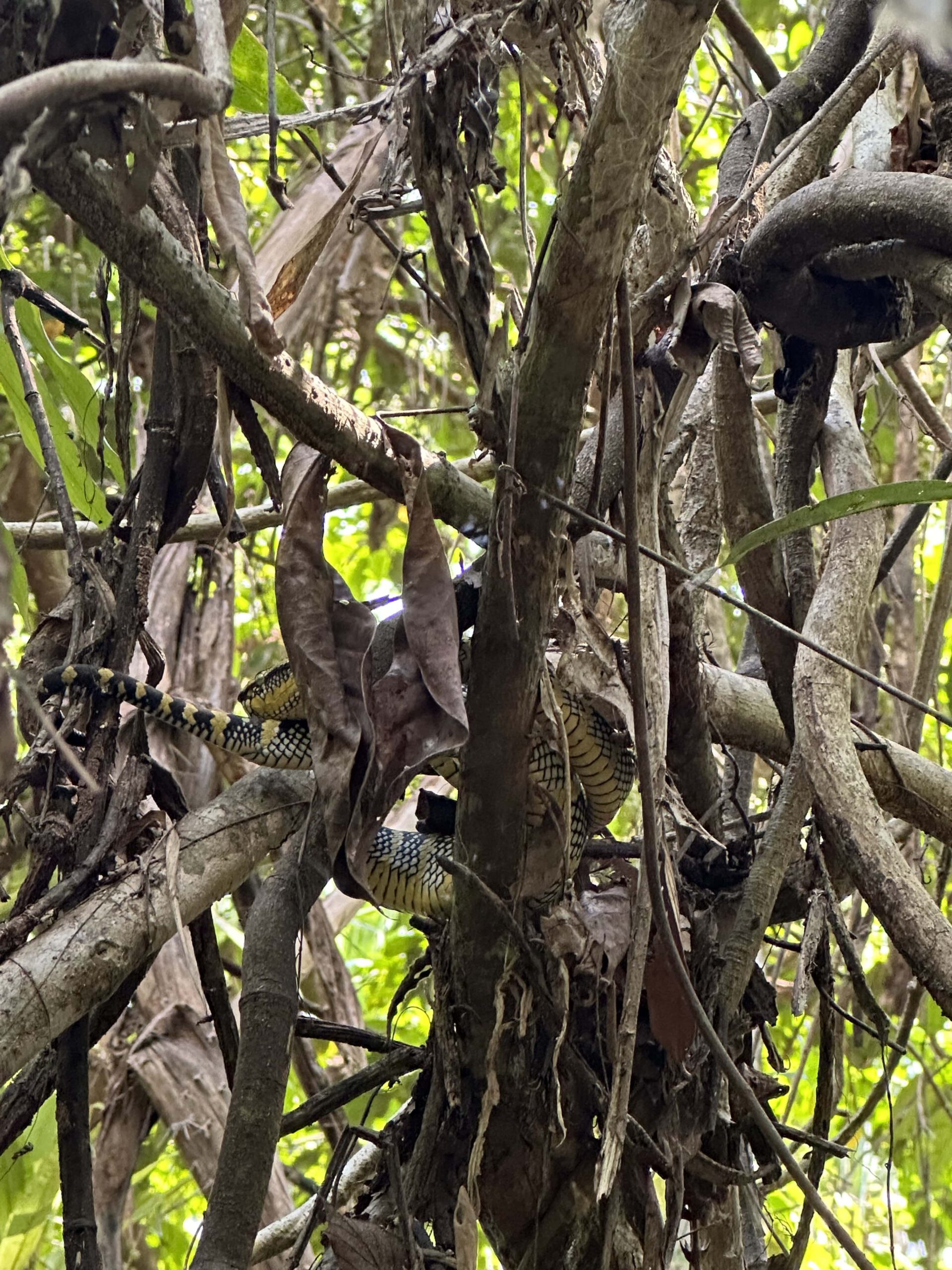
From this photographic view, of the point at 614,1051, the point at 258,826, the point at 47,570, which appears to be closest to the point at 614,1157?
the point at 614,1051

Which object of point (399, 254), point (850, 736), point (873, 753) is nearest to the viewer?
point (399, 254)

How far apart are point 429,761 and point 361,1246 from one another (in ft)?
2.61

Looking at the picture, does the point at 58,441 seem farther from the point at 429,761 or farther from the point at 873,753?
the point at 873,753

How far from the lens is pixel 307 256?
1.82 m

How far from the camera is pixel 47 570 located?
4891 mm

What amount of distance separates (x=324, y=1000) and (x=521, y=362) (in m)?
3.59

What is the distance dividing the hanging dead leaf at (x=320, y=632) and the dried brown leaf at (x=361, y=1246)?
64cm

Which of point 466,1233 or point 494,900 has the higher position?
point 494,900

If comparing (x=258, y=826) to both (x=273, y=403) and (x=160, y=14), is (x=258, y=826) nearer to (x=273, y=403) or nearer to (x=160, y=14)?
(x=273, y=403)

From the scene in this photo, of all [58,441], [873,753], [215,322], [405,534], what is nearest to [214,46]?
[215,322]

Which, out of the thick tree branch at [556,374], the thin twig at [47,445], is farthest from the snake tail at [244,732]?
the thick tree branch at [556,374]

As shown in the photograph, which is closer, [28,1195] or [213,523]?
[28,1195]

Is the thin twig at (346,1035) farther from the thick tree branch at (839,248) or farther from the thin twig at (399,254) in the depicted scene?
the thick tree branch at (839,248)

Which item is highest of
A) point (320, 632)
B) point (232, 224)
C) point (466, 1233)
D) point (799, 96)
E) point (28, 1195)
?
point (799, 96)
